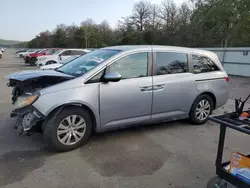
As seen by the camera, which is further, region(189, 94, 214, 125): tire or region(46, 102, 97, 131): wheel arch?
region(189, 94, 214, 125): tire

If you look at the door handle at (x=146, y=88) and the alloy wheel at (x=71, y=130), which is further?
the door handle at (x=146, y=88)

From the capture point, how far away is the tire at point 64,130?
3369mm

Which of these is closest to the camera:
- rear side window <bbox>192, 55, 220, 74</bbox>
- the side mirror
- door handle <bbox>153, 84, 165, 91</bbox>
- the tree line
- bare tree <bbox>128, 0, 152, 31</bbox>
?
the side mirror

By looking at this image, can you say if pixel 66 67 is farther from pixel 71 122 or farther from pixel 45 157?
pixel 45 157

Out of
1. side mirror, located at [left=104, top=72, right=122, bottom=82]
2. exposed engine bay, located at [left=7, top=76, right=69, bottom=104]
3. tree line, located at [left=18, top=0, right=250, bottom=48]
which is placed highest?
tree line, located at [left=18, top=0, right=250, bottom=48]

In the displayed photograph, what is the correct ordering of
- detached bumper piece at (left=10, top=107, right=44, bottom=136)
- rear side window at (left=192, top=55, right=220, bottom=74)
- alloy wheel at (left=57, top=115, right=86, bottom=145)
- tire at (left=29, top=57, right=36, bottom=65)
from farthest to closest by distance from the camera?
tire at (left=29, top=57, right=36, bottom=65) → rear side window at (left=192, top=55, right=220, bottom=74) → alloy wheel at (left=57, top=115, right=86, bottom=145) → detached bumper piece at (left=10, top=107, right=44, bottom=136)

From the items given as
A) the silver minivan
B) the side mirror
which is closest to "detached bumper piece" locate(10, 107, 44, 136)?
the silver minivan

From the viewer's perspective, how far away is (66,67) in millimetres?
4414

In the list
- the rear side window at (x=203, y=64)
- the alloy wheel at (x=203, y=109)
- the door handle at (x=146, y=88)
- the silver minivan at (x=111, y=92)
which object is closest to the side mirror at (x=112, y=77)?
the silver minivan at (x=111, y=92)

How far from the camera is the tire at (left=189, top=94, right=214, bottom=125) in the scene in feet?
15.7

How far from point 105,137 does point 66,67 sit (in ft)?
5.07

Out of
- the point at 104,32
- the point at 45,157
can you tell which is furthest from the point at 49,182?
the point at 104,32

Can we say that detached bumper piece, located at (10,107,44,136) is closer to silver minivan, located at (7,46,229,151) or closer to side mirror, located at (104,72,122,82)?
silver minivan, located at (7,46,229,151)

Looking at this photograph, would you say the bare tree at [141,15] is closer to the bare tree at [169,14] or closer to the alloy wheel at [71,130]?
the bare tree at [169,14]
